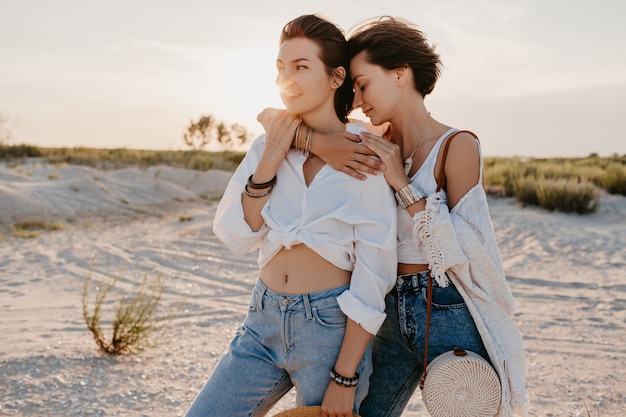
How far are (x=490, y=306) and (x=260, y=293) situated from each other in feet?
2.62

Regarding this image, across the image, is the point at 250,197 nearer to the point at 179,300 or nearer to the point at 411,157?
the point at 411,157

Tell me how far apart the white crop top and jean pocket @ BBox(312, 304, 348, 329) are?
1.14ft

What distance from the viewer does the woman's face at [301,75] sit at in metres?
2.15

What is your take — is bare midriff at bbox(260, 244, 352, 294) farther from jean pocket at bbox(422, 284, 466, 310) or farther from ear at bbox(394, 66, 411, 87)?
ear at bbox(394, 66, 411, 87)

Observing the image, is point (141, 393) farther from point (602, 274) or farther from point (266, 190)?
point (602, 274)

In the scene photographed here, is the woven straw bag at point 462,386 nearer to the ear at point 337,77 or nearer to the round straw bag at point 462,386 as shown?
the round straw bag at point 462,386

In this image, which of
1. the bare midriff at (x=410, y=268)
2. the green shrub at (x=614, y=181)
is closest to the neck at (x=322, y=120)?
the bare midriff at (x=410, y=268)

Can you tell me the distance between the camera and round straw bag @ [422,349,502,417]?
203 centimetres

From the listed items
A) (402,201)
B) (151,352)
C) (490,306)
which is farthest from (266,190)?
(151,352)

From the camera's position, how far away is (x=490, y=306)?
2.13 meters

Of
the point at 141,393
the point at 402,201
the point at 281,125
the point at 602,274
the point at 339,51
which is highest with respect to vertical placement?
the point at 339,51

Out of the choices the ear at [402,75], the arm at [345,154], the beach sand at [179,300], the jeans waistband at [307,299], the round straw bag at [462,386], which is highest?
the ear at [402,75]

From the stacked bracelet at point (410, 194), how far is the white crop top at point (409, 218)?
0.07 metres

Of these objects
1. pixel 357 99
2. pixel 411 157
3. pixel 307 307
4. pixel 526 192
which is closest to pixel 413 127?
pixel 411 157
